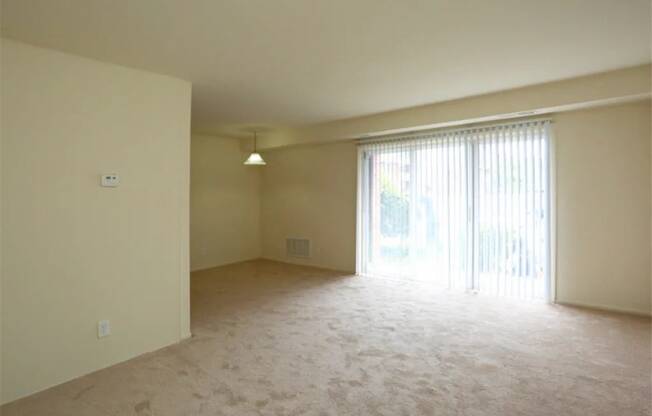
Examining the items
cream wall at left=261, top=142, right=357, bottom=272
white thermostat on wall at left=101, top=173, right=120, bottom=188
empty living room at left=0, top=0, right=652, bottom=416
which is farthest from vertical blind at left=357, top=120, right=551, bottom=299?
white thermostat on wall at left=101, top=173, right=120, bottom=188

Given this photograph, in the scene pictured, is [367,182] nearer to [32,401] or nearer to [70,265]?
[70,265]

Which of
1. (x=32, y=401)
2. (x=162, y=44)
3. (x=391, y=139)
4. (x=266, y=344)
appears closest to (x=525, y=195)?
(x=391, y=139)

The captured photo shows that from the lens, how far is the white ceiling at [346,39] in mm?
2080

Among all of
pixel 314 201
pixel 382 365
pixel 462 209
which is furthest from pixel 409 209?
pixel 382 365

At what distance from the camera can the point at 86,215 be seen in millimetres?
2727

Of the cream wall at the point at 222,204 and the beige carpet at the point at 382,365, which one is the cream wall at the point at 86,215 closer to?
the beige carpet at the point at 382,365

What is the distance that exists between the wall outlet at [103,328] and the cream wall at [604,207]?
4662 mm

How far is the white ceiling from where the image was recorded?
208 centimetres

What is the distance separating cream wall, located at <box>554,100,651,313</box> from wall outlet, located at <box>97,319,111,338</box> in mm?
4662

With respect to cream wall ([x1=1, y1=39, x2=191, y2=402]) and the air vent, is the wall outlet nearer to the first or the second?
cream wall ([x1=1, y1=39, x2=191, y2=402])

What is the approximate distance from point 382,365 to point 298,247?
417cm

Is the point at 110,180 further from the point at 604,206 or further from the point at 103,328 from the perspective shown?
the point at 604,206

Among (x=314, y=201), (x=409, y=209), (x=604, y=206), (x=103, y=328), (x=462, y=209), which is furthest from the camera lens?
(x=314, y=201)

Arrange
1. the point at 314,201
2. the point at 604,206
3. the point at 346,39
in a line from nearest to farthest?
the point at 346,39, the point at 604,206, the point at 314,201
